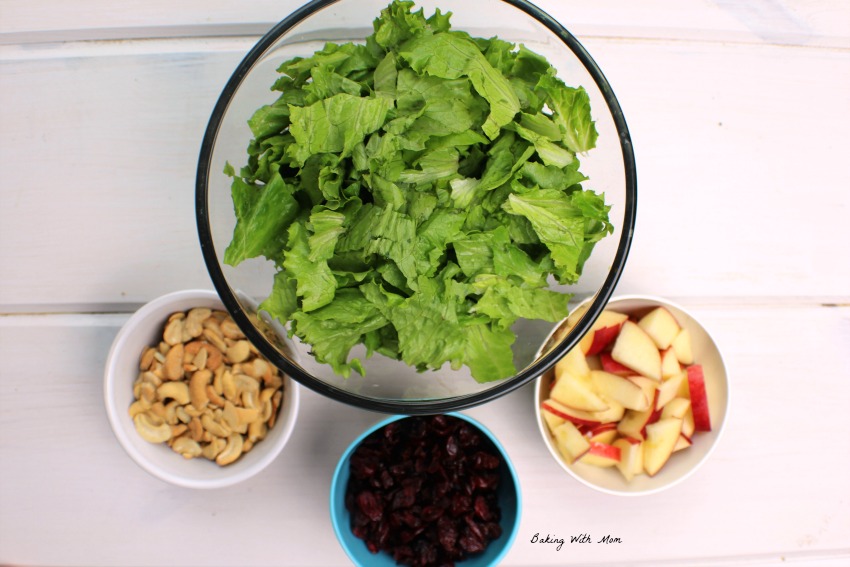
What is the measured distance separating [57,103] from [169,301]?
0.48 m

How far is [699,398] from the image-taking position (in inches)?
49.7

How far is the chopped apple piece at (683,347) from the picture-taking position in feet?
4.16

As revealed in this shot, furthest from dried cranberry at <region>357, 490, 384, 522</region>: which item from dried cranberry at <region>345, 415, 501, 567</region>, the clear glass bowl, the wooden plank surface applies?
the clear glass bowl

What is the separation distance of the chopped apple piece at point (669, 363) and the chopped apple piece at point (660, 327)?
1cm

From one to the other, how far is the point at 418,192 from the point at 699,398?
2.40 feet

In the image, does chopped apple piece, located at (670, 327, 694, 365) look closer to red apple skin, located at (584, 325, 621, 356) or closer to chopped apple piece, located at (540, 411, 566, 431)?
red apple skin, located at (584, 325, 621, 356)

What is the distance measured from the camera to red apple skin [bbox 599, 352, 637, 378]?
1.25 m

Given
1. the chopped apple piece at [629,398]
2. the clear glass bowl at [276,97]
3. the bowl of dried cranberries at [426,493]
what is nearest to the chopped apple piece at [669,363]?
the chopped apple piece at [629,398]

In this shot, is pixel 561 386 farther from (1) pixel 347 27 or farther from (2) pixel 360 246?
(1) pixel 347 27

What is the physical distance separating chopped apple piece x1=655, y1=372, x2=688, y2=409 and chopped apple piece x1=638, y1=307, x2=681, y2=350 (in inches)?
2.5

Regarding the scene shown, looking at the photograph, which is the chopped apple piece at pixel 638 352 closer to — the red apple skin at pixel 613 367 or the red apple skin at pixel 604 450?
the red apple skin at pixel 613 367

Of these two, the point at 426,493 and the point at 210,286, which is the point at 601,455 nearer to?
the point at 426,493

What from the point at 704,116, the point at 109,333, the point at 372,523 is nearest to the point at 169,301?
the point at 109,333

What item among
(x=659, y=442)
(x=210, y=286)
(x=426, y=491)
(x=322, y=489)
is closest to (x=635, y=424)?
(x=659, y=442)
